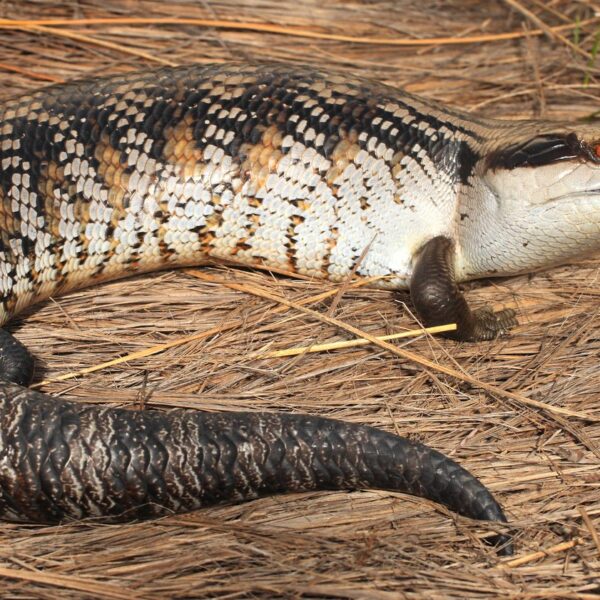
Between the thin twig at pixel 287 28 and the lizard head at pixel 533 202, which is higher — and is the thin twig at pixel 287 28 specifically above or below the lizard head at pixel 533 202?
above

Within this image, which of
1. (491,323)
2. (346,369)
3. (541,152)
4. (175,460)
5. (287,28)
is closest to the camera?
(175,460)

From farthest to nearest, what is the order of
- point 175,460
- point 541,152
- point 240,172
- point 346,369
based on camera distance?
point 240,172, point 541,152, point 346,369, point 175,460

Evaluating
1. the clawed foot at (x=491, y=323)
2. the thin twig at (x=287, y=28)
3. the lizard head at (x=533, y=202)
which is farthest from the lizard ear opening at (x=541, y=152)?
the thin twig at (x=287, y=28)

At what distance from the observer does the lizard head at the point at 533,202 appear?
3543 millimetres

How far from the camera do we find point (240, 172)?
389 centimetres

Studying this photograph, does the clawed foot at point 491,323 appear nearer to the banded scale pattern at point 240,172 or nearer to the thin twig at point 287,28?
the banded scale pattern at point 240,172

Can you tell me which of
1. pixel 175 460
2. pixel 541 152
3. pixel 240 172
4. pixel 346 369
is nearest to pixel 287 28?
pixel 240 172

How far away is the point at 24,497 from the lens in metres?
2.67

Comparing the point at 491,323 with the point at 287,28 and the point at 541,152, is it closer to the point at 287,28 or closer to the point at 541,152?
the point at 541,152

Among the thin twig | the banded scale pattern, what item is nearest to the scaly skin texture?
the banded scale pattern

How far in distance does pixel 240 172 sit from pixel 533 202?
128 centimetres

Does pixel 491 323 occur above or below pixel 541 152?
below

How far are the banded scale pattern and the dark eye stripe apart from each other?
0.66 ft

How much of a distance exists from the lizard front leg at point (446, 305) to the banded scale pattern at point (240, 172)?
0.66 ft
